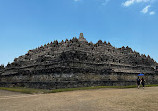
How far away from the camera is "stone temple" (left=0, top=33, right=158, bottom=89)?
2142 centimetres

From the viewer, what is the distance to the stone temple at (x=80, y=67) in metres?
21.4

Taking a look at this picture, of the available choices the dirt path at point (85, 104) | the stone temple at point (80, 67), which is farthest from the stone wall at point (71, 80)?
the dirt path at point (85, 104)

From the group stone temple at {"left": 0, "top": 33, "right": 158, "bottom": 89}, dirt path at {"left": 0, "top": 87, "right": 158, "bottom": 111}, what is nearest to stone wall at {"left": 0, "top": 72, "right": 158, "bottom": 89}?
stone temple at {"left": 0, "top": 33, "right": 158, "bottom": 89}

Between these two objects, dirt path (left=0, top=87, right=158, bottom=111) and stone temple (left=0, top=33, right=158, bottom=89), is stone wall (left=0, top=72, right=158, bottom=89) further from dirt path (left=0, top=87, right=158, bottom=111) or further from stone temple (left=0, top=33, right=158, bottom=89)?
dirt path (left=0, top=87, right=158, bottom=111)

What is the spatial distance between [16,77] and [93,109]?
80.2 ft

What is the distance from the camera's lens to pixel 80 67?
22766 mm

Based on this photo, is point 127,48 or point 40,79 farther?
point 127,48

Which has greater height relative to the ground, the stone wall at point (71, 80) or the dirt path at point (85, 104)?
the stone wall at point (71, 80)

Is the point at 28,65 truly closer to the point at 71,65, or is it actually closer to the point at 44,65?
the point at 44,65

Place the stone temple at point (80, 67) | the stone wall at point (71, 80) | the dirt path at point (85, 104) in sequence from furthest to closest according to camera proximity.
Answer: the stone temple at point (80, 67) < the stone wall at point (71, 80) < the dirt path at point (85, 104)

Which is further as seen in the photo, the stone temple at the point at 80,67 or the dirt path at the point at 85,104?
the stone temple at the point at 80,67

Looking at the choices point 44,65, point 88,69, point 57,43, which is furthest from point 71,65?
point 57,43

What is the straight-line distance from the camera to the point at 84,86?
21562mm

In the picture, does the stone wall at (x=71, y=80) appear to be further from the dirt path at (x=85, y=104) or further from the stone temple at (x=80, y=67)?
the dirt path at (x=85, y=104)
